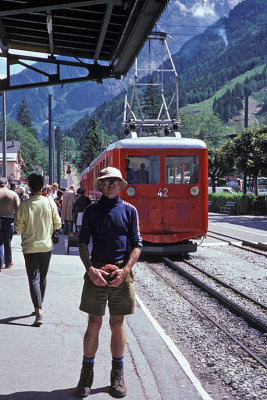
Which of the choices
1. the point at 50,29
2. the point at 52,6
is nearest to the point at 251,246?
the point at 50,29

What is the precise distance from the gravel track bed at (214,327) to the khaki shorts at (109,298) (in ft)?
3.57

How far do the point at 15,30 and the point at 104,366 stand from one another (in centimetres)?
468

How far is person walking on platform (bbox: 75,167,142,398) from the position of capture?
404 centimetres

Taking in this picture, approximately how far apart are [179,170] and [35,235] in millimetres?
7129

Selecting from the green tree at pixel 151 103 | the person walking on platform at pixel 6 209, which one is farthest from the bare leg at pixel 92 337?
the green tree at pixel 151 103

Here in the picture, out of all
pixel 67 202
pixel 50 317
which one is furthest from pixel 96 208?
pixel 67 202

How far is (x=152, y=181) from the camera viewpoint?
12.7 meters

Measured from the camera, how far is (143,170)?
12.8m

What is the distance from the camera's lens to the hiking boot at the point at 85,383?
12.9 ft

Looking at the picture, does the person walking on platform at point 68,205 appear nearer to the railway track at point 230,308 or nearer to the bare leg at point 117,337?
the railway track at point 230,308

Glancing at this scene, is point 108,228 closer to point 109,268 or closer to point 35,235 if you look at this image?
point 109,268

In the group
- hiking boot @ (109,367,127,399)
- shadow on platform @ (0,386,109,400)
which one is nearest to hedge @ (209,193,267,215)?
hiking boot @ (109,367,127,399)

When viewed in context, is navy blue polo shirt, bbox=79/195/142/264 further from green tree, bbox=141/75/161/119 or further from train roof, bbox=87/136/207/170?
green tree, bbox=141/75/161/119

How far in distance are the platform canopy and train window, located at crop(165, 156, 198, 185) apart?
4997 millimetres
